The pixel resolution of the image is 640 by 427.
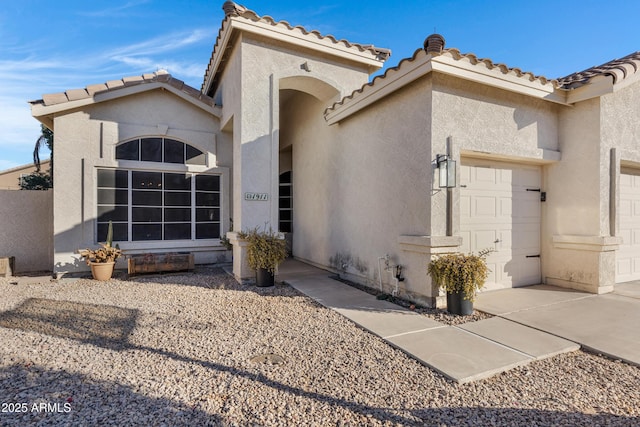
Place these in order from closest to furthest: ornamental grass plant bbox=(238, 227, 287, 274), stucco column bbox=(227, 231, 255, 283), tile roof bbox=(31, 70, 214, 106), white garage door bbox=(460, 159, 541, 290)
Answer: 1. white garage door bbox=(460, 159, 541, 290)
2. ornamental grass plant bbox=(238, 227, 287, 274)
3. stucco column bbox=(227, 231, 255, 283)
4. tile roof bbox=(31, 70, 214, 106)

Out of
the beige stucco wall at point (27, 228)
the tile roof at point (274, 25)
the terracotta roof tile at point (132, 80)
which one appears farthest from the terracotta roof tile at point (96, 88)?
Answer: the beige stucco wall at point (27, 228)

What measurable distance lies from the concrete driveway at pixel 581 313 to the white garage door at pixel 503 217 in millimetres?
431

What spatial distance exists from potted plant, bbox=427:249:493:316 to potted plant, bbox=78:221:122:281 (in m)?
7.67

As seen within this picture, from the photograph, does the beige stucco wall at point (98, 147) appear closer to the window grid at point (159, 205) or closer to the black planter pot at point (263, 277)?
the window grid at point (159, 205)

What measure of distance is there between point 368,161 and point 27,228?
978 centimetres

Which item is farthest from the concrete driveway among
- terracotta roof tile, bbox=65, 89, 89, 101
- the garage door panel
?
terracotta roof tile, bbox=65, 89, 89, 101

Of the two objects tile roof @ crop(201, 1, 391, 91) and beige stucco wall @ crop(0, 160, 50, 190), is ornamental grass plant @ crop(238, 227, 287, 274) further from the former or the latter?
beige stucco wall @ crop(0, 160, 50, 190)

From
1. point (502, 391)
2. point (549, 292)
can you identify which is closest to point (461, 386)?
point (502, 391)

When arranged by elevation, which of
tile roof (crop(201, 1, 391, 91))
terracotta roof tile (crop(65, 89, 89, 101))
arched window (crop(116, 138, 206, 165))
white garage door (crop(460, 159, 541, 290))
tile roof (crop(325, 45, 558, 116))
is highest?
tile roof (crop(201, 1, 391, 91))

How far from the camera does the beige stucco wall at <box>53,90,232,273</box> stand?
834cm

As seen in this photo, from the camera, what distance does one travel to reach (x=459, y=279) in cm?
495

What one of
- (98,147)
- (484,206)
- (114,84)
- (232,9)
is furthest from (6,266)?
(484,206)

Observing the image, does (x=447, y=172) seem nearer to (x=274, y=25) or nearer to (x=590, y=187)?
(x=590, y=187)

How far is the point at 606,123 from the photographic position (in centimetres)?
630
